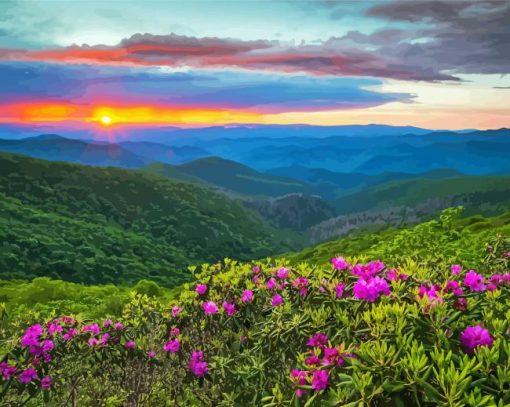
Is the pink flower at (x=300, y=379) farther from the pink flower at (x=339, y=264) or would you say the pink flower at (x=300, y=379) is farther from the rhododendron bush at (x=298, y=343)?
the pink flower at (x=339, y=264)

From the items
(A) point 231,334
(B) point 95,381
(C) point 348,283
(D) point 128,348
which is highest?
(C) point 348,283

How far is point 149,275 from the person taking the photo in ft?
327

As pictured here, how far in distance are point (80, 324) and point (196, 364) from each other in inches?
95.3

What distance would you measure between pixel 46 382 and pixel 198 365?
2.39m

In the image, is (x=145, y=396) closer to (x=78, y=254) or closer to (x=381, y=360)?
(x=381, y=360)

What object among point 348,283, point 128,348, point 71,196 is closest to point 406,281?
point 348,283

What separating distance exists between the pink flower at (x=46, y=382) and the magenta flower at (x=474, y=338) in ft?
20.6

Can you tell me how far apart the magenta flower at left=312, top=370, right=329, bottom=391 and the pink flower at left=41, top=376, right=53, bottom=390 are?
5.29 metres

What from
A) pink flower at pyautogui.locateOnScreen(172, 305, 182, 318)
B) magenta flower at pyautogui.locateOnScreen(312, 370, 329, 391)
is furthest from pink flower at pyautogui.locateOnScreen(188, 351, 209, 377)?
magenta flower at pyautogui.locateOnScreen(312, 370, 329, 391)

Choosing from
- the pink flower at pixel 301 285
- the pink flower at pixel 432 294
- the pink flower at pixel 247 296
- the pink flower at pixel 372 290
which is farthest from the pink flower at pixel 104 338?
the pink flower at pixel 432 294

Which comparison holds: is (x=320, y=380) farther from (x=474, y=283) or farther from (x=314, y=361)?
(x=474, y=283)

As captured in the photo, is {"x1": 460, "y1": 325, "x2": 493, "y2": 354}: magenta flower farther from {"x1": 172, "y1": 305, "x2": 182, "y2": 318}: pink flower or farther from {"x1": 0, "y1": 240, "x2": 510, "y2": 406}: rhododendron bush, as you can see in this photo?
{"x1": 172, "y1": 305, "x2": 182, "y2": 318}: pink flower

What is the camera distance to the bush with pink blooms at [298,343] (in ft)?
13.8

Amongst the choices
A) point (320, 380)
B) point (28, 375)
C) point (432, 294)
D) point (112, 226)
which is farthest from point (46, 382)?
point (112, 226)
